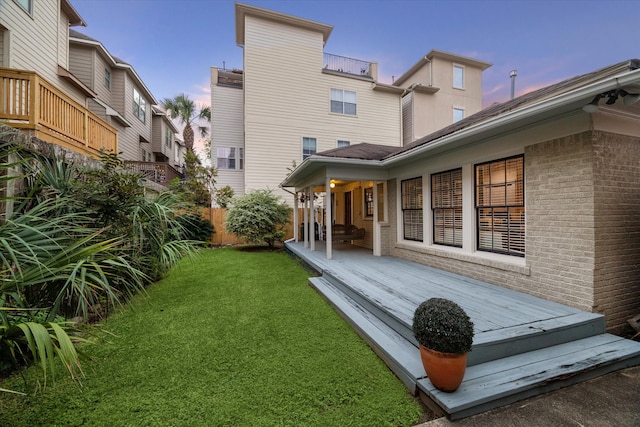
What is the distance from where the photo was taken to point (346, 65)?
15.3 meters

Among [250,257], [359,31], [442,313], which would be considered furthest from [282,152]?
[442,313]

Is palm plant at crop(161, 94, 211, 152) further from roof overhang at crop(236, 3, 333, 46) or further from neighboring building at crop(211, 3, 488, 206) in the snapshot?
roof overhang at crop(236, 3, 333, 46)

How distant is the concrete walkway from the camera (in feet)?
6.93

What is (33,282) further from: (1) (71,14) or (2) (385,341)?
(1) (71,14)

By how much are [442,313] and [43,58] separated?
13.0 meters

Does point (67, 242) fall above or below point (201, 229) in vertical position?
above

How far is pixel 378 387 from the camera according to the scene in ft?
8.37

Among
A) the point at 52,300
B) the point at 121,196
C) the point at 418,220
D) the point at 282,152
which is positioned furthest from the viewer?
the point at 282,152

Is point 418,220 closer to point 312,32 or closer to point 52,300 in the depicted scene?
point 52,300

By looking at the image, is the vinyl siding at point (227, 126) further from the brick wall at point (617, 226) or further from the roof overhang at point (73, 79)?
the brick wall at point (617, 226)

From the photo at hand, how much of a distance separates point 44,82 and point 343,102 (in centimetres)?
1190

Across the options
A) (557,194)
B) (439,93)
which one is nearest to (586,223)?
(557,194)

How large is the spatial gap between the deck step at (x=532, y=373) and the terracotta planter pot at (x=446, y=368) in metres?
0.08

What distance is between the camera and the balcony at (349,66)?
14945 millimetres
